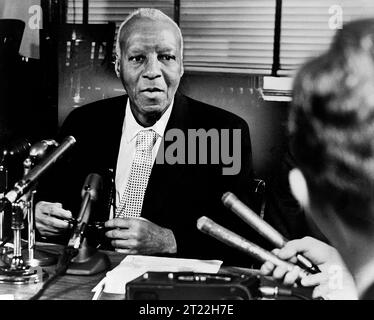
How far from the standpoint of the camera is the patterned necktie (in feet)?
6.56

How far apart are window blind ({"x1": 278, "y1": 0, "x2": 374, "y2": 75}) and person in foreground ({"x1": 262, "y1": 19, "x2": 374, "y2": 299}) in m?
0.95

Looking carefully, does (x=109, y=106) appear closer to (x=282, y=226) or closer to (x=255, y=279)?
(x=282, y=226)

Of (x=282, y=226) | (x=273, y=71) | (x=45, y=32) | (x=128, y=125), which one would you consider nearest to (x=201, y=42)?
(x=273, y=71)

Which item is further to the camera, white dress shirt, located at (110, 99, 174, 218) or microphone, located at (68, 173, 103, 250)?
white dress shirt, located at (110, 99, 174, 218)

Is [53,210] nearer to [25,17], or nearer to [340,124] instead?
[25,17]

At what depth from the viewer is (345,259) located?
1.04m

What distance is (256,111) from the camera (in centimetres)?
202

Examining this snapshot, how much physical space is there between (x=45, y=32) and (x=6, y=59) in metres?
0.19

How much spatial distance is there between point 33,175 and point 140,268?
41cm

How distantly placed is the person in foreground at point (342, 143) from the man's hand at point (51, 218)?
1005 mm

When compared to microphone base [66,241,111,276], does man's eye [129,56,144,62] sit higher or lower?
higher

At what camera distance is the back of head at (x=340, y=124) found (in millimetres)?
905

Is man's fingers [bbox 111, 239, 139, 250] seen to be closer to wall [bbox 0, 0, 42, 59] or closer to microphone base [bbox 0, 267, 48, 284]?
microphone base [bbox 0, 267, 48, 284]

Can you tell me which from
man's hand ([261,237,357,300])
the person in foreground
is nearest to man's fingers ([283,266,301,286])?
man's hand ([261,237,357,300])
